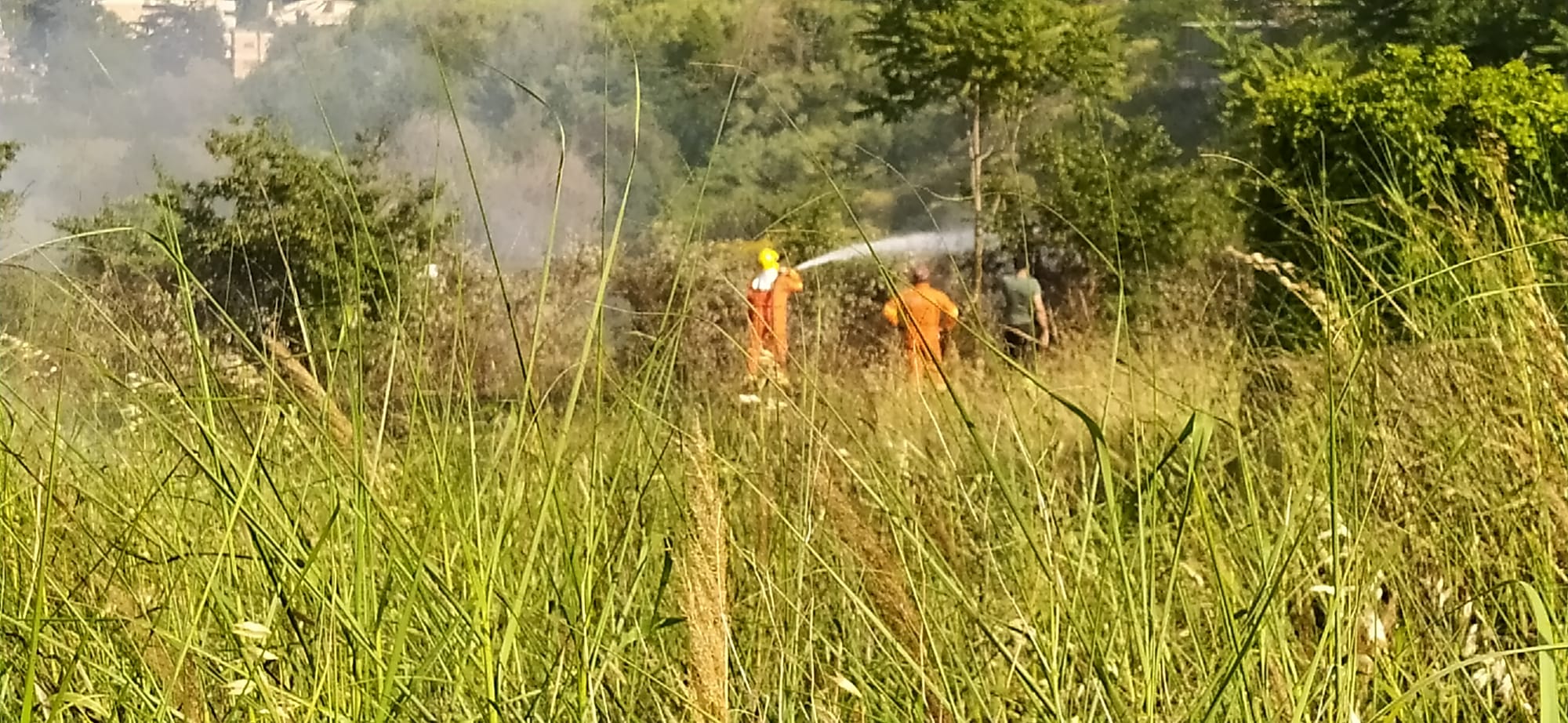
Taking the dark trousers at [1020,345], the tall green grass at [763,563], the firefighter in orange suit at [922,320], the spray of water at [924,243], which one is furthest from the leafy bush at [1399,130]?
the spray of water at [924,243]

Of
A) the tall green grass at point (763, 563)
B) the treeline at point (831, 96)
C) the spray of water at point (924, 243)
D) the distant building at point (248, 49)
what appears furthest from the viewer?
the distant building at point (248, 49)

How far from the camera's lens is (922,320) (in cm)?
314

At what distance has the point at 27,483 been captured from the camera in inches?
44.6

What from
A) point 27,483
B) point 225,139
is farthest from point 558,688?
point 225,139

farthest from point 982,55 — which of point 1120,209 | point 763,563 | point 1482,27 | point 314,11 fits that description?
point 763,563

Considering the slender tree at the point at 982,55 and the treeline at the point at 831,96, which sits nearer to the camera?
the treeline at the point at 831,96

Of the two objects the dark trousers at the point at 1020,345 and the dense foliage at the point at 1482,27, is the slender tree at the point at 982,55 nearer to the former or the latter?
the dense foliage at the point at 1482,27

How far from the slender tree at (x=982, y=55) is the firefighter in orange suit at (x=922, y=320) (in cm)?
221

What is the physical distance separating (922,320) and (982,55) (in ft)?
14.1

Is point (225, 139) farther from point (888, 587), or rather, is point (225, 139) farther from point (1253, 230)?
point (888, 587)

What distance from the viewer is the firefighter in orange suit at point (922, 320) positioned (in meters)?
0.78

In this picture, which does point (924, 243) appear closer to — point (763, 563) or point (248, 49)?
point (248, 49)

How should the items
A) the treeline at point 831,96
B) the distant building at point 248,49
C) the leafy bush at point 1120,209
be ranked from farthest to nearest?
1. the distant building at point 248,49
2. the treeline at point 831,96
3. the leafy bush at point 1120,209

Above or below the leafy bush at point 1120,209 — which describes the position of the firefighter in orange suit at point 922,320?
above
